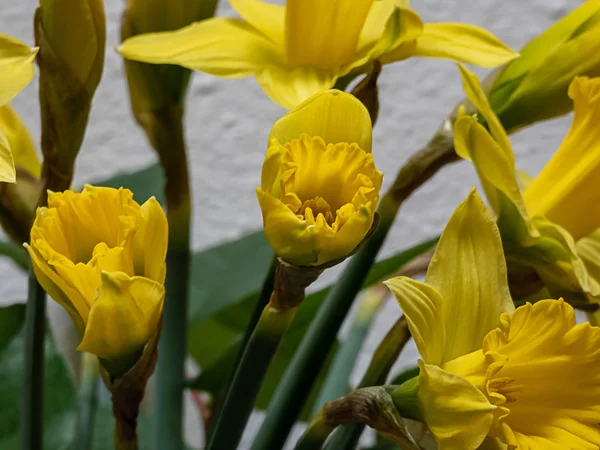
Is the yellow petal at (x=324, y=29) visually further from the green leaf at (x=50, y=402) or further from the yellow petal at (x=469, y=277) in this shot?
the green leaf at (x=50, y=402)

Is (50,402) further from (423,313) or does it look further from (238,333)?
(423,313)

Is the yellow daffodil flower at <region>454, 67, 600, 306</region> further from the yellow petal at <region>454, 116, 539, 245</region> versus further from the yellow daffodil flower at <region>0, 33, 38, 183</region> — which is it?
the yellow daffodil flower at <region>0, 33, 38, 183</region>

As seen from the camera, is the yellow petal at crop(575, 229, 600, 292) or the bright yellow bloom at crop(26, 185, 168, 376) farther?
the yellow petal at crop(575, 229, 600, 292)

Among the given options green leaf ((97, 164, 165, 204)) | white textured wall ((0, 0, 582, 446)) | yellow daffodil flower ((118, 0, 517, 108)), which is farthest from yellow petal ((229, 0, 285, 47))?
white textured wall ((0, 0, 582, 446))

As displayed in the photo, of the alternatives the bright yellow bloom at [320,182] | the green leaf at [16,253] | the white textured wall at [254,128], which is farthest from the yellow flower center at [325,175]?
the white textured wall at [254,128]

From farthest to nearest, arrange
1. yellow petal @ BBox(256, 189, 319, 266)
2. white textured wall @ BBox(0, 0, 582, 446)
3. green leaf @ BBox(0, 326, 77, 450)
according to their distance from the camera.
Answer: white textured wall @ BBox(0, 0, 582, 446) → green leaf @ BBox(0, 326, 77, 450) → yellow petal @ BBox(256, 189, 319, 266)

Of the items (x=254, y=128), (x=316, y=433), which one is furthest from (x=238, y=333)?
(x=254, y=128)
